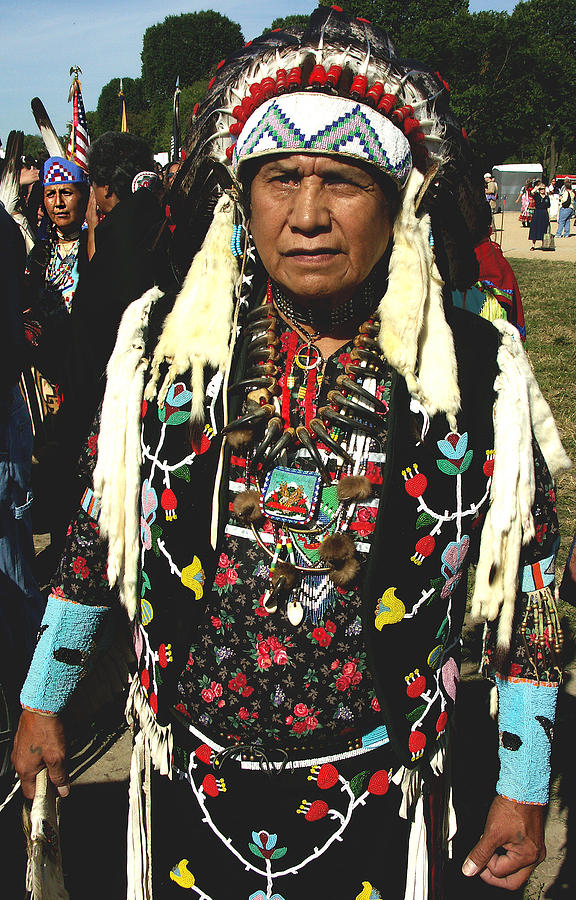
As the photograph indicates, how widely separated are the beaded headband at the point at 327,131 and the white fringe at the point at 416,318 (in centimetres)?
12

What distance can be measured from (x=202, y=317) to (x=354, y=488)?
474 mm

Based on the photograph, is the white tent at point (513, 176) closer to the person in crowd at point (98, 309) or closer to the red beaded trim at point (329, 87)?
the person in crowd at point (98, 309)

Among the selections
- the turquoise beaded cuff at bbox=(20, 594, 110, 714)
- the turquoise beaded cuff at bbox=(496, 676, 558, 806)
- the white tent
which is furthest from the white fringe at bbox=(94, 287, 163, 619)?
the white tent

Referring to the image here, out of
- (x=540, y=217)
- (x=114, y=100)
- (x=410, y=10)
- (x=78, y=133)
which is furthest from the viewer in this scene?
(x=114, y=100)

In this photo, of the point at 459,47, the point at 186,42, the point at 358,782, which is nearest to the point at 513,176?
the point at 459,47

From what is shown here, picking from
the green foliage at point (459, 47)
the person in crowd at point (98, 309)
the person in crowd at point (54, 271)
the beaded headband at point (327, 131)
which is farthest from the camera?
the green foliage at point (459, 47)

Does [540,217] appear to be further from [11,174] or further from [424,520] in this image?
[424,520]

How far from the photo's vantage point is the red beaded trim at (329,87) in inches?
53.7

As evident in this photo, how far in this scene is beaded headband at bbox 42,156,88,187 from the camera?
4781 millimetres

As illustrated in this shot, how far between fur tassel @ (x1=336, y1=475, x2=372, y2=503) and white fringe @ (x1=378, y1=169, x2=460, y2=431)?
189 mm

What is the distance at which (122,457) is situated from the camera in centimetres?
151

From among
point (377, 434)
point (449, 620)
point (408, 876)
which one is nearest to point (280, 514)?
point (377, 434)

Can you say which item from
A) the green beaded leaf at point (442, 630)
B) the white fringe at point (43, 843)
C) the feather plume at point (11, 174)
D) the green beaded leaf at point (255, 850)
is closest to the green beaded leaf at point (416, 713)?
the green beaded leaf at point (442, 630)

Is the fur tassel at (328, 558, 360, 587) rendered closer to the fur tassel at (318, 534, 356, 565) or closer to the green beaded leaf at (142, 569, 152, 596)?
the fur tassel at (318, 534, 356, 565)
